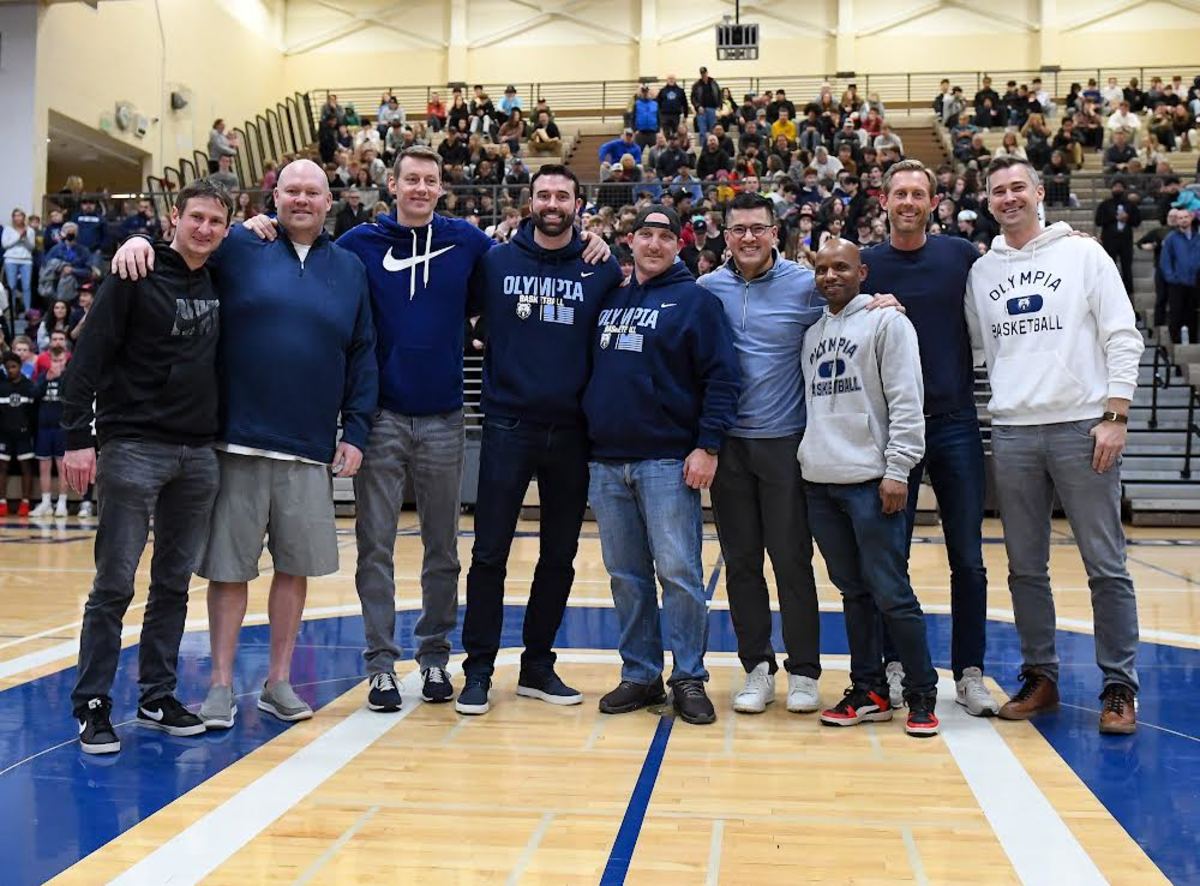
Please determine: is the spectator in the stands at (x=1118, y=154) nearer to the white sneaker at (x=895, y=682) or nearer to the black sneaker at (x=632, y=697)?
the white sneaker at (x=895, y=682)

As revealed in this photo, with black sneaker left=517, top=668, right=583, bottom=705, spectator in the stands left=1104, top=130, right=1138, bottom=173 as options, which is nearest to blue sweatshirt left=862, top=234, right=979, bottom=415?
black sneaker left=517, top=668, right=583, bottom=705

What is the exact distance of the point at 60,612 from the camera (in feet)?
20.7

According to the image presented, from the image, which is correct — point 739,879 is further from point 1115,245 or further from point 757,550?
point 1115,245

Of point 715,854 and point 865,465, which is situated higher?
point 865,465

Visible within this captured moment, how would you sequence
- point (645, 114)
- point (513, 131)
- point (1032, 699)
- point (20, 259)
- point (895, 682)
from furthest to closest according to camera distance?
point (513, 131) → point (645, 114) → point (20, 259) → point (895, 682) → point (1032, 699)

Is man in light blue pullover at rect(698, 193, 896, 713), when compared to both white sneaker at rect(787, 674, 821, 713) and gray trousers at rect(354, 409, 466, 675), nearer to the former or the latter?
white sneaker at rect(787, 674, 821, 713)

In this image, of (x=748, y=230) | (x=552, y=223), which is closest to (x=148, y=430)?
(x=552, y=223)

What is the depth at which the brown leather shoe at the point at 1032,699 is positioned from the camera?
4223mm

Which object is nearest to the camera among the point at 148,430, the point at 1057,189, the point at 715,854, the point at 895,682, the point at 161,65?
the point at 715,854

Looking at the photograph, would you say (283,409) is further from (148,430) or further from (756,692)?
(756,692)

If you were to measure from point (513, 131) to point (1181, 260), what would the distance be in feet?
39.5

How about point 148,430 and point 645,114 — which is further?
point 645,114

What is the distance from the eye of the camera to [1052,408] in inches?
162

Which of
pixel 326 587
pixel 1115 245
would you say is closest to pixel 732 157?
pixel 1115 245
